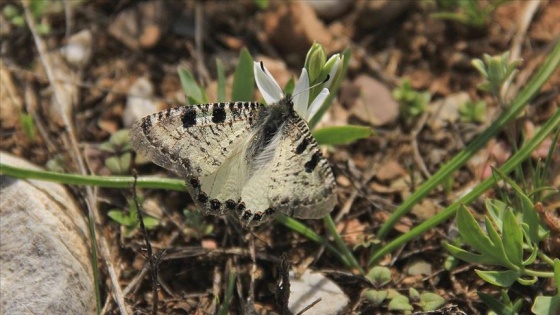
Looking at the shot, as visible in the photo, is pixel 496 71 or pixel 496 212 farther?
pixel 496 71

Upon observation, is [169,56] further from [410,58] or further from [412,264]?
[412,264]

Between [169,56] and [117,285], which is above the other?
[169,56]

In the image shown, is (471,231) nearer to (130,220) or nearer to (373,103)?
(373,103)

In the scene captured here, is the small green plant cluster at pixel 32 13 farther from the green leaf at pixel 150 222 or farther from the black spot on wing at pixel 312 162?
the black spot on wing at pixel 312 162

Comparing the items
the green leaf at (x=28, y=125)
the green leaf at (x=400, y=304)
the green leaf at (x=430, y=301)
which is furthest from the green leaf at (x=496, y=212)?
the green leaf at (x=28, y=125)

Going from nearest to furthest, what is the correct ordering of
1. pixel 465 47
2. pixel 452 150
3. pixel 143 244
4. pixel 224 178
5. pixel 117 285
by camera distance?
1. pixel 224 178
2. pixel 117 285
3. pixel 143 244
4. pixel 452 150
5. pixel 465 47

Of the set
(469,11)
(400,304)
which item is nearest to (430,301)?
(400,304)

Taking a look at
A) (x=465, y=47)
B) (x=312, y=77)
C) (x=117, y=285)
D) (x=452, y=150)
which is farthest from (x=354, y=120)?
(x=117, y=285)
